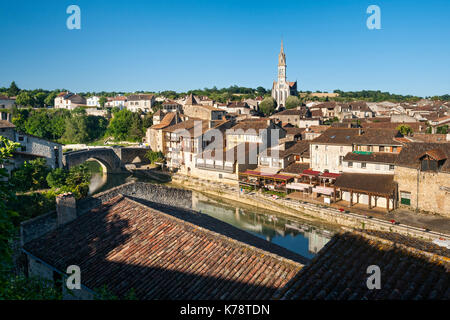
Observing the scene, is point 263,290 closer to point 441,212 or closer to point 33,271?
point 33,271

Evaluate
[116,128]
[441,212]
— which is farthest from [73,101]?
[441,212]

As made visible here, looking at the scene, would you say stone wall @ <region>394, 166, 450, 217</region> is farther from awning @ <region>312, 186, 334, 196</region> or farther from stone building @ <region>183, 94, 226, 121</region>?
stone building @ <region>183, 94, 226, 121</region>

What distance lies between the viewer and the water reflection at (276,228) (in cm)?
2308

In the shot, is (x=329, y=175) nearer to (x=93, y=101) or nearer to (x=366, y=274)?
(x=366, y=274)

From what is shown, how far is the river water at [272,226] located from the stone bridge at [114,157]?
17.4 m

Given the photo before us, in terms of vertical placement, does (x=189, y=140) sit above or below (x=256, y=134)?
below

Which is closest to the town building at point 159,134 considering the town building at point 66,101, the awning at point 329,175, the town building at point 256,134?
the town building at point 256,134

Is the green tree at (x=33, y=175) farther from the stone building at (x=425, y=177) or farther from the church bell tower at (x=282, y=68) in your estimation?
the church bell tower at (x=282, y=68)

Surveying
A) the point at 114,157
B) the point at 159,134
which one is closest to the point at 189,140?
the point at 159,134

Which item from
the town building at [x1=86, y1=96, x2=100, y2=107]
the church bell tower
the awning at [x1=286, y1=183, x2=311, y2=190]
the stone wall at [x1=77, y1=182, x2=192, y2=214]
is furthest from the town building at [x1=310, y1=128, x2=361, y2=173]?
the town building at [x1=86, y1=96, x2=100, y2=107]

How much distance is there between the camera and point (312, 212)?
27.2 m

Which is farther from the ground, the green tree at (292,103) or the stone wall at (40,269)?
the green tree at (292,103)

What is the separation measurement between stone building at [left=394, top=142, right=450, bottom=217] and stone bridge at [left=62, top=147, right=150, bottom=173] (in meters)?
36.5

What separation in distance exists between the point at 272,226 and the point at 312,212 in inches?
137
